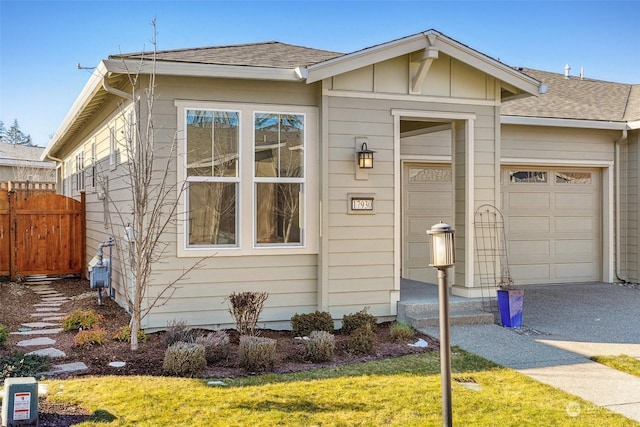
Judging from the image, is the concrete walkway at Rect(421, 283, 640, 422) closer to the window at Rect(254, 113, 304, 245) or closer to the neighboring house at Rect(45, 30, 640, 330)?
the neighboring house at Rect(45, 30, 640, 330)

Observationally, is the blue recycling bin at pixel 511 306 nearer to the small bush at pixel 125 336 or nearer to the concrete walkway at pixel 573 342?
the concrete walkway at pixel 573 342

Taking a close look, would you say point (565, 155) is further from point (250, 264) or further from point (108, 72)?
point (108, 72)

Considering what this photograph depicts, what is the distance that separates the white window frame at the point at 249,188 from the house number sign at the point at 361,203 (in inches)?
16.7

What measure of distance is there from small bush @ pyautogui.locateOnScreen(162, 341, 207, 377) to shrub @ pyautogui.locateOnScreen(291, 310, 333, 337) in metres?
1.68

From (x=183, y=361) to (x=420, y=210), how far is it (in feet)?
18.9

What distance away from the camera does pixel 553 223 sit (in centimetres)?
1071

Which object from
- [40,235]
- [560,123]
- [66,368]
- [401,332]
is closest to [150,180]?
[66,368]

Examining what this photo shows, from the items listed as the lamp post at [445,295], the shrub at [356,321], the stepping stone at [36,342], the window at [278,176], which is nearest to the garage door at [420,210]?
the window at [278,176]

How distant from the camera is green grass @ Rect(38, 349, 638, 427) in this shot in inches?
159

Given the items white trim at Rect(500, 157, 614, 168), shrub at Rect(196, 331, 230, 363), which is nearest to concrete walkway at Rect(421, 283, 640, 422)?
white trim at Rect(500, 157, 614, 168)

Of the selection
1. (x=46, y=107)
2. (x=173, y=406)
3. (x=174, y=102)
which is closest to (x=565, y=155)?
(x=174, y=102)

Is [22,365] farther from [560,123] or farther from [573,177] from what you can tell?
[573,177]

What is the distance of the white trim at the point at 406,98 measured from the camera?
7.24m

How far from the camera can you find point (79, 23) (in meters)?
12.2
